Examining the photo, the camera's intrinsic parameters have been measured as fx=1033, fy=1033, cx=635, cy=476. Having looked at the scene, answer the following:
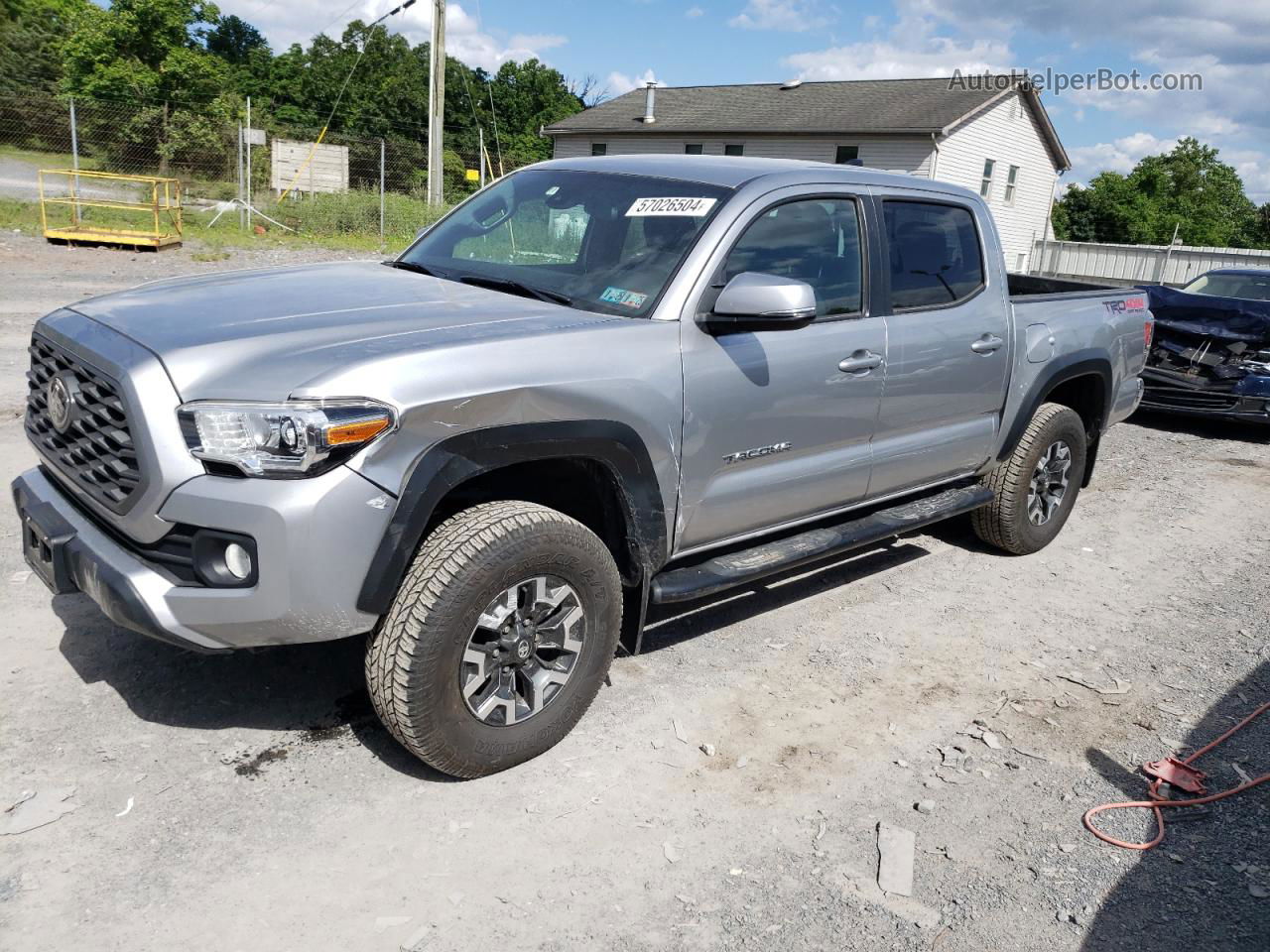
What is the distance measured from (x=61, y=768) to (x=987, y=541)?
15.0 feet

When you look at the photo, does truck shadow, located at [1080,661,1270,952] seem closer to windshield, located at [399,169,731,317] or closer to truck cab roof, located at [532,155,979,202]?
windshield, located at [399,169,731,317]

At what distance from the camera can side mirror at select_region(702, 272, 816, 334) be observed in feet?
11.2

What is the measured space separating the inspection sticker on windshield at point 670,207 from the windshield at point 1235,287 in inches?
344

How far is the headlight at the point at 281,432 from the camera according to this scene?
2.69m

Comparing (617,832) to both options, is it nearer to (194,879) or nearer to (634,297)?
(194,879)

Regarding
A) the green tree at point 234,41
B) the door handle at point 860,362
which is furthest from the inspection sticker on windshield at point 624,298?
the green tree at point 234,41

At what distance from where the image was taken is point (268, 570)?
107 inches

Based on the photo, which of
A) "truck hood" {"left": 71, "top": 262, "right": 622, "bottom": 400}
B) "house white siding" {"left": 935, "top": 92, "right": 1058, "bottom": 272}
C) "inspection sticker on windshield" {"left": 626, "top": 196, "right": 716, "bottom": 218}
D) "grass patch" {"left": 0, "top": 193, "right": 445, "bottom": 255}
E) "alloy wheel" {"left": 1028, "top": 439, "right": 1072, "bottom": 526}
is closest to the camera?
"truck hood" {"left": 71, "top": 262, "right": 622, "bottom": 400}

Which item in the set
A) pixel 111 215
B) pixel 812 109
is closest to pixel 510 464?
pixel 111 215

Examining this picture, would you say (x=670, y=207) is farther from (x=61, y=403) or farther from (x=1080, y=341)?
(x=1080, y=341)

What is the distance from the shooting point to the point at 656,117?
38.4 metres

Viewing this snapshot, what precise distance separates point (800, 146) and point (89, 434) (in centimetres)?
3410

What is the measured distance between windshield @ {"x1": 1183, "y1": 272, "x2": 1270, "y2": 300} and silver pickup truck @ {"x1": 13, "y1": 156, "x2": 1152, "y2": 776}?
7.39m

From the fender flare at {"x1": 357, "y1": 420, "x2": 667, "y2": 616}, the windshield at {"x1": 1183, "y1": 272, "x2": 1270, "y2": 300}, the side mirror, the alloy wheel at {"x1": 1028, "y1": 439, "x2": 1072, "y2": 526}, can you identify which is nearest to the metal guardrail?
the windshield at {"x1": 1183, "y1": 272, "x2": 1270, "y2": 300}
